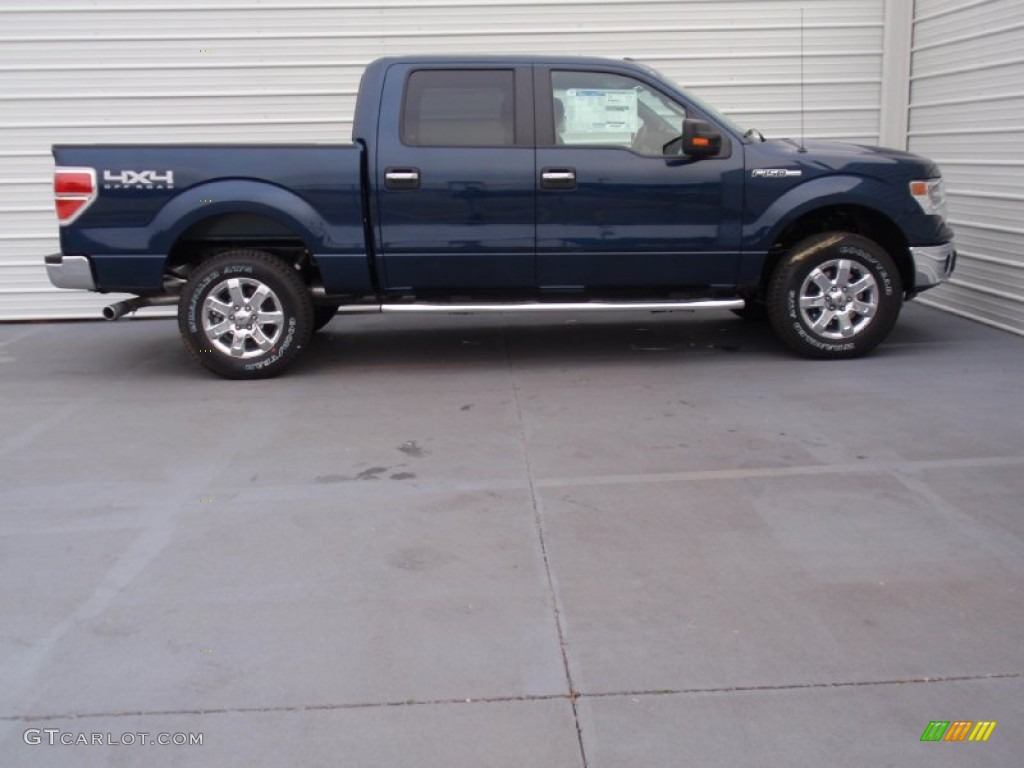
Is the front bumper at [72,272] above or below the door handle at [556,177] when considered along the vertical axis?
below

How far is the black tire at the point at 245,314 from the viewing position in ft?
24.1

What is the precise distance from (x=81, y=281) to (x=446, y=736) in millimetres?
5092

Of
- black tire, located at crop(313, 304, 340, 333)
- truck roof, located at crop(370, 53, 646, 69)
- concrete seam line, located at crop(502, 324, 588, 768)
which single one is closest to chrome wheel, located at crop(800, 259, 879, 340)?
truck roof, located at crop(370, 53, 646, 69)

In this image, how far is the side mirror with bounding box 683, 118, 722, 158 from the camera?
23.5 feet

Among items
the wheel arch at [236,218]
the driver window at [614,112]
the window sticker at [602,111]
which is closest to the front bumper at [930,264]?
the driver window at [614,112]

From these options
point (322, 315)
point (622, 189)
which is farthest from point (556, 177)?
point (322, 315)

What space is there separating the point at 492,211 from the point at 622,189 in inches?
34.7

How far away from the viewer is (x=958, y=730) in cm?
325

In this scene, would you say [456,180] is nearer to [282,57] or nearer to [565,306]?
[565,306]

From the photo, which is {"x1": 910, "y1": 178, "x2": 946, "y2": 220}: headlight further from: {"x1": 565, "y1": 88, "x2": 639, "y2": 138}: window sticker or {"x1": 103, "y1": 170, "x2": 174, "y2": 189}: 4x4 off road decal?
{"x1": 103, "y1": 170, "x2": 174, "y2": 189}: 4x4 off road decal

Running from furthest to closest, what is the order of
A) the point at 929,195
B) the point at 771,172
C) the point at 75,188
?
1. the point at 929,195
2. the point at 771,172
3. the point at 75,188

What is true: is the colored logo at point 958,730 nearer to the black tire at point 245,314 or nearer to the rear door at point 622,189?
the rear door at point 622,189

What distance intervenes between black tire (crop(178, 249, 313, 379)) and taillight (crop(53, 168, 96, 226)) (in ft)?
2.69

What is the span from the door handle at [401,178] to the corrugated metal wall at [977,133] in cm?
466
